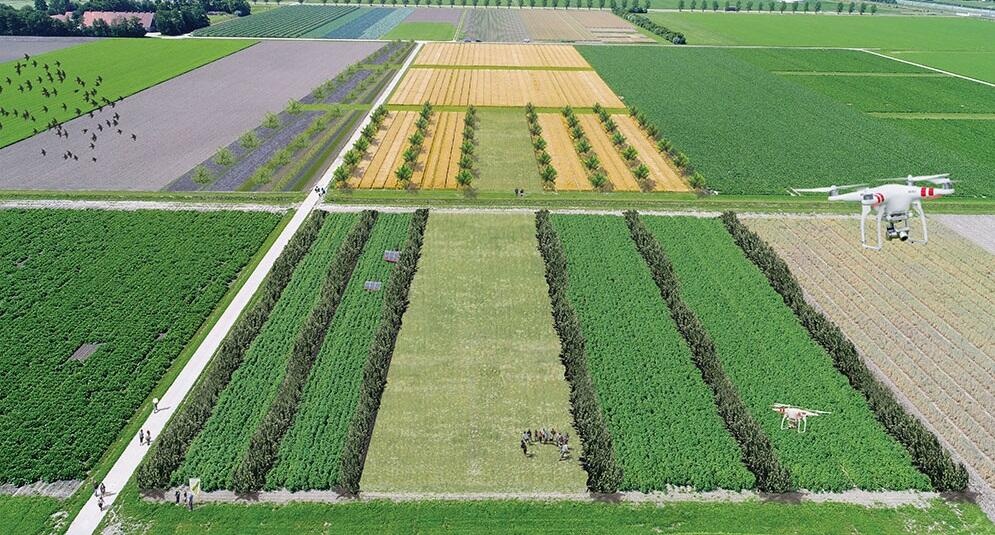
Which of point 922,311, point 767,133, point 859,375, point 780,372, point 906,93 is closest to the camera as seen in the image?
point 859,375

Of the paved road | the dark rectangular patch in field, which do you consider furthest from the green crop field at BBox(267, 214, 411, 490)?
the dark rectangular patch in field

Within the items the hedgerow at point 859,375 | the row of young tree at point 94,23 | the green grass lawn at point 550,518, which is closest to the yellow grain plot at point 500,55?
the row of young tree at point 94,23

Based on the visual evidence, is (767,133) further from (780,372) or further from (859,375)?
(780,372)

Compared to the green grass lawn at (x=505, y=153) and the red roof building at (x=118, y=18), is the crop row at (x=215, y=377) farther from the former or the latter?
the red roof building at (x=118, y=18)

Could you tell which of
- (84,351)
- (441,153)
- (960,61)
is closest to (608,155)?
(441,153)

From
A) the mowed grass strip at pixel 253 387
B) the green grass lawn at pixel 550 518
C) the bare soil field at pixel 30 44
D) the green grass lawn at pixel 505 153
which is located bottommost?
the green grass lawn at pixel 550 518

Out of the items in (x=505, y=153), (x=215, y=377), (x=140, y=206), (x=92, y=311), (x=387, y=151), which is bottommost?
(x=215, y=377)
